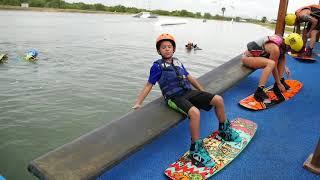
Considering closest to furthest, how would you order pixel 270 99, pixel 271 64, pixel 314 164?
1. pixel 314 164
2. pixel 270 99
3. pixel 271 64

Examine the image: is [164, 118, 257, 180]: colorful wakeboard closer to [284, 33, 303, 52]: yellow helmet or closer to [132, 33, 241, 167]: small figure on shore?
[132, 33, 241, 167]: small figure on shore

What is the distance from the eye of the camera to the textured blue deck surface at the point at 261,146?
3863 mm

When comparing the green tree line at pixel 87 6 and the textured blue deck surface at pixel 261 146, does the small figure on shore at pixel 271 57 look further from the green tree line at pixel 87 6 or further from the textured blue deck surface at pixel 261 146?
the green tree line at pixel 87 6

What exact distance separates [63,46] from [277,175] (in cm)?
2673

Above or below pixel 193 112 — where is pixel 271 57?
above

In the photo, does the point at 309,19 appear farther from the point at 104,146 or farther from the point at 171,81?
the point at 104,146

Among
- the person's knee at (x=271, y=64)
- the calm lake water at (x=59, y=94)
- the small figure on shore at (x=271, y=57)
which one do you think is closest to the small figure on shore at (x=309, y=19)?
the small figure on shore at (x=271, y=57)

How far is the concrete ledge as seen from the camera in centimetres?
346

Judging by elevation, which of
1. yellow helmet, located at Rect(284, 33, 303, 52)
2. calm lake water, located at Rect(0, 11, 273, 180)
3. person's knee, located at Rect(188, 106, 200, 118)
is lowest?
calm lake water, located at Rect(0, 11, 273, 180)

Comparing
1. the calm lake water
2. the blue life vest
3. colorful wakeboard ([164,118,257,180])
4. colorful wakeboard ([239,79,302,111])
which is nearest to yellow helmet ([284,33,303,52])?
colorful wakeboard ([239,79,302,111])

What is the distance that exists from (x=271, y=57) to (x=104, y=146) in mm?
4116

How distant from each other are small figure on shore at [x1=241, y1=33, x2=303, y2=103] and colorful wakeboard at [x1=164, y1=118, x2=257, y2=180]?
1288 millimetres

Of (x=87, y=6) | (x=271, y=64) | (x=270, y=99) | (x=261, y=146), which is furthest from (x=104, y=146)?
(x=87, y=6)

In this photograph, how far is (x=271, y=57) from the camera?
6.50 meters
